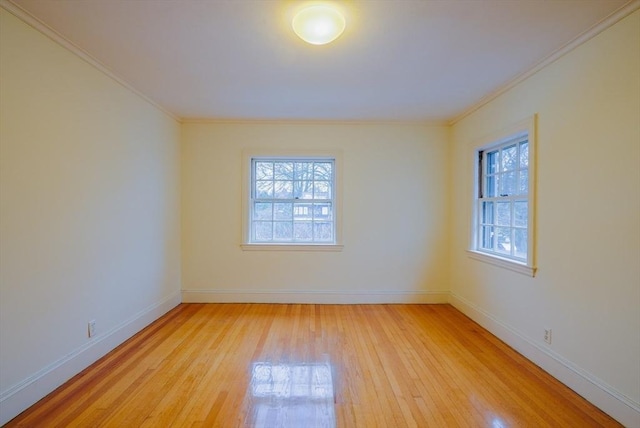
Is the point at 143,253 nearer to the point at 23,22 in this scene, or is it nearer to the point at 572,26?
the point at 23,22

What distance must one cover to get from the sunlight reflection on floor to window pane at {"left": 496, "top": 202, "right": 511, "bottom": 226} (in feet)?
7.54

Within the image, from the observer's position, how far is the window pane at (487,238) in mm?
3251

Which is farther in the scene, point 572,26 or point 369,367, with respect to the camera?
point 369,367

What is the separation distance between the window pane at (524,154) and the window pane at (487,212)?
0.64 metres

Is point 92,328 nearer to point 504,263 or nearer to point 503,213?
point 504,263

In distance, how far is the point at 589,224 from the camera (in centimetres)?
196

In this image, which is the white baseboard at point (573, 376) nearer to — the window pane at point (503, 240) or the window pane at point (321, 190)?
the window pane at point (503, 240)

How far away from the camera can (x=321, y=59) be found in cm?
229

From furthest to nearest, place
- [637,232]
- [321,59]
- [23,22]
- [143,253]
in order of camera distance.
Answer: [143,253]
[321,59]
[23,22]
[637,232]

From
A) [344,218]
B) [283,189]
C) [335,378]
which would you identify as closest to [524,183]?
[344,218]

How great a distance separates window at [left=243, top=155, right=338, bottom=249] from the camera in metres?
3.99

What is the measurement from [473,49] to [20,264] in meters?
3.45

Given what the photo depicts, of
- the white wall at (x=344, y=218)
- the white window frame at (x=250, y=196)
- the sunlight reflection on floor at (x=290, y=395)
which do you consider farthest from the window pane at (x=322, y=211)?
the sunlight reflection on floor at (x=290, y=395)

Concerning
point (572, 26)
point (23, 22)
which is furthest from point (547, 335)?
point (23, 22)
